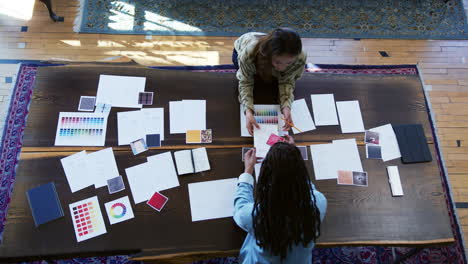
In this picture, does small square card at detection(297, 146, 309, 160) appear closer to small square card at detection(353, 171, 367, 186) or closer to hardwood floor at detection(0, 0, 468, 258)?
small square card at detection(353, 171, 367, 186)

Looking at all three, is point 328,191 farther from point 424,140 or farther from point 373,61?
point 373,61

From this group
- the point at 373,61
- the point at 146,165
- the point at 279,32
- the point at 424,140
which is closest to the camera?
the point at 279,32

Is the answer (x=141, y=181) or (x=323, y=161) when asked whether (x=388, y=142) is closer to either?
(x=323, y=161)

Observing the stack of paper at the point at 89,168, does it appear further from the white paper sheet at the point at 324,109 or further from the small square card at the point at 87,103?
the white paper sheet at the point at 324,109

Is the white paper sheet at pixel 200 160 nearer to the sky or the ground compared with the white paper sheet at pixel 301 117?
nearer to the ground

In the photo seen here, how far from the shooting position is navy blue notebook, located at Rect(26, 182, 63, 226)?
1.49m

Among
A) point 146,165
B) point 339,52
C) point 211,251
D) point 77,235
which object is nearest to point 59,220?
point 77,235

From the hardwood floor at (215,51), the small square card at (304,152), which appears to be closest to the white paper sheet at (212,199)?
the small square card at (304,152)

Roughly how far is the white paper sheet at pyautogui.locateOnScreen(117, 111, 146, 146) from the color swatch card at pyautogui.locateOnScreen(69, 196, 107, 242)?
344mm

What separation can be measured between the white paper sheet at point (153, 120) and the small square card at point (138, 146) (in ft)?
0.11

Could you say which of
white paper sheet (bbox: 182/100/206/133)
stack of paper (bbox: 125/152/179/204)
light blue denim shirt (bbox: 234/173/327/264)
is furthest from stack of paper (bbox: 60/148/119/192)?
light blue denim shirt (bbox: 234/173/327/264)

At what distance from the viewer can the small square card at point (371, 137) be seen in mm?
1764

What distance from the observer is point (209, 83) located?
1.86 m

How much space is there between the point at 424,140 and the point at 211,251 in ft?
4.43
